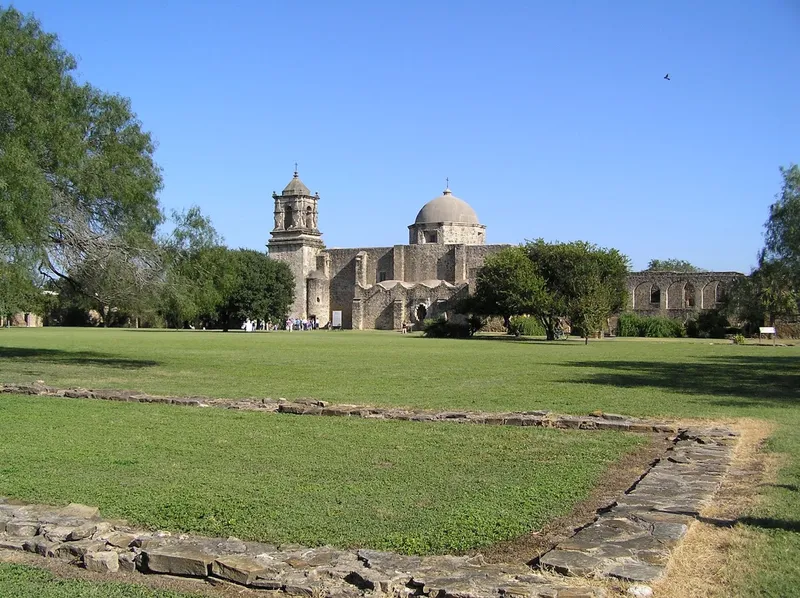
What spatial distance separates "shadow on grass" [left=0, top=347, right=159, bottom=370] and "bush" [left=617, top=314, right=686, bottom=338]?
1374 inches

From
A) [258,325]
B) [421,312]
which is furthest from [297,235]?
[421,312]

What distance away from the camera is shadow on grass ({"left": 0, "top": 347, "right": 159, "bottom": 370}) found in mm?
20936

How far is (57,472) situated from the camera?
7.25 m

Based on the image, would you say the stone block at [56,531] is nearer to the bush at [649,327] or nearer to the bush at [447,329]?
the bush at [447,329]

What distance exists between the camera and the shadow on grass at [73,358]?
20.9 m

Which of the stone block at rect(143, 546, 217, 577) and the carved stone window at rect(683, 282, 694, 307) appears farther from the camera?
the carved stone window at rect(683, 282, 694, 307)

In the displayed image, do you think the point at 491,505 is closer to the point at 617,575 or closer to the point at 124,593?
the point at 617,575

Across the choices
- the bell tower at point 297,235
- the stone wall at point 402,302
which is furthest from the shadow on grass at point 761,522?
the bell tower at point 297,235

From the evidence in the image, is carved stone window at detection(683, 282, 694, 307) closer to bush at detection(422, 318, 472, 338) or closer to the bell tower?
bush at detection(422, 318, 472, 338)

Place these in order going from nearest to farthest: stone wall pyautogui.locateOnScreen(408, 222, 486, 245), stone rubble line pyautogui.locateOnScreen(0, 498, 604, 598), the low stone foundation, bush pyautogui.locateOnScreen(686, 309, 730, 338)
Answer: stone rubble line pyautogui.locateOnScreen(0, 498, 604, 598), the low stone foundation, bush pyautogui.locateOnScreen(686, 309, 730, 338), stone wall pyautogui.locateOnScreen(408, 222, 486, 245)

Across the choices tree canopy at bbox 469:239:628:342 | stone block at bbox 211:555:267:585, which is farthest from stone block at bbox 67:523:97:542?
tree canopy at bbox 469:239:628:342

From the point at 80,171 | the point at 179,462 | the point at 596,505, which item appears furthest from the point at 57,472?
the point at 80,171

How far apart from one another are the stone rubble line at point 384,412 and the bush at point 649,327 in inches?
1639

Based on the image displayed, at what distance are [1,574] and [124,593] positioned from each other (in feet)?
2.57
